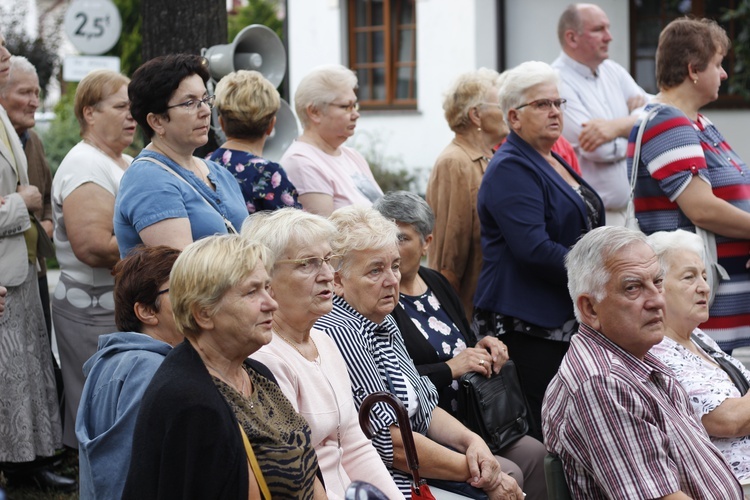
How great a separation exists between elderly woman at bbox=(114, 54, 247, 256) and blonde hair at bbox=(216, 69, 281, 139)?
581 millimetres

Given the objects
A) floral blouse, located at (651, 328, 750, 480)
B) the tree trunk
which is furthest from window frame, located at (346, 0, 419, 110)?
floral blouse, located at (651, 328, 750, 480)

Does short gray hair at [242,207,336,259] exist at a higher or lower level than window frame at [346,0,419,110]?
lower

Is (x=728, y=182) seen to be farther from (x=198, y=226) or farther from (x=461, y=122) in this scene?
(x=198, y=226)

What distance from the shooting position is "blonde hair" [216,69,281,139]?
201 inches

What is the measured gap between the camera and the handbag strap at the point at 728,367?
13.9 feet

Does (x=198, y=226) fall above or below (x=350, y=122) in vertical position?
below

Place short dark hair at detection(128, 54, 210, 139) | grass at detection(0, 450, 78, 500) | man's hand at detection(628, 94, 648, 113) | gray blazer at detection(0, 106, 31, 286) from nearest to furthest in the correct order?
short dark hair at detection(128, 54, 210, 139), gray blazer at detection(0, 106, 31, 286), grass at detection(0, 450, 78, 500), man's hand at detection(628, 94, 648, 113)

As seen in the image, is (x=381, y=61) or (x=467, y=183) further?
(x=381, y=61)

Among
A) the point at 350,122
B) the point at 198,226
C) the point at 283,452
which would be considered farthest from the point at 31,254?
the point at 283,452

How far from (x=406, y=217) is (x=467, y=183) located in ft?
3.48

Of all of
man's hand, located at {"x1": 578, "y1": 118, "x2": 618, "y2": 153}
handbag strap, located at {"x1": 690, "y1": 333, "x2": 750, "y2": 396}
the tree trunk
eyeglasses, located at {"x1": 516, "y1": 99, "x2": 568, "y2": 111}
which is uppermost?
the tree trunk

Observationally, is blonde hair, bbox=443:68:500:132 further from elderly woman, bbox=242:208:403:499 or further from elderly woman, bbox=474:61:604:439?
elderly woman, bbox=242:208:403:499

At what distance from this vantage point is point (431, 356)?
14.5 feet

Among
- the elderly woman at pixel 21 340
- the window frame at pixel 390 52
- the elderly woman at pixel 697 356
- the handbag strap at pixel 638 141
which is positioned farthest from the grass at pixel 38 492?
the window frame at pixel 390 52
